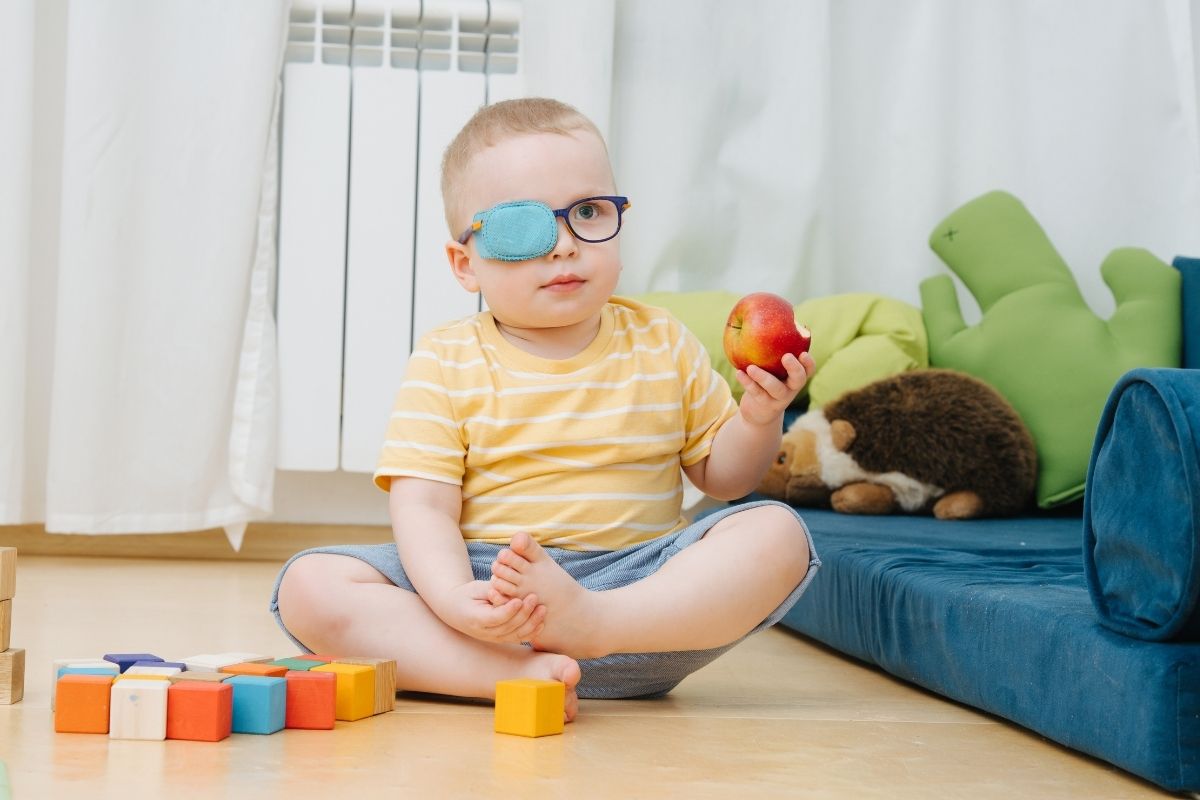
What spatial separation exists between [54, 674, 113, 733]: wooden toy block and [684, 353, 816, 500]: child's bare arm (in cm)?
53

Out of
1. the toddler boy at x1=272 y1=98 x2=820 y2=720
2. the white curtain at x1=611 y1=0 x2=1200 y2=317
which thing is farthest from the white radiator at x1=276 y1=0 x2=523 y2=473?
the toddler boy at x1=272 y1=98 x2=820 y2=720

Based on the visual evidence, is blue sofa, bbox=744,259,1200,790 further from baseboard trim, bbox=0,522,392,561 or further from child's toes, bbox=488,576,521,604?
baseboard trim, bbox=0,522,392,561

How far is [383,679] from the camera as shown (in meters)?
1.02

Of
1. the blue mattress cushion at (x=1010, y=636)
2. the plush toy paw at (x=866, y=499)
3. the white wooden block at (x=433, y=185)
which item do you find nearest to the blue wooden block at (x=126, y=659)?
the blue mattress cushion at (x=1010, y=636)

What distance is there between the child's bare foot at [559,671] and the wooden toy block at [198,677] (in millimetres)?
224

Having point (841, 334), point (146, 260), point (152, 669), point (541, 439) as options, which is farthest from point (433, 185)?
point (152, 669)

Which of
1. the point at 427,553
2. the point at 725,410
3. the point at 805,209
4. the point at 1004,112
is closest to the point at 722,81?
the point at 805,209

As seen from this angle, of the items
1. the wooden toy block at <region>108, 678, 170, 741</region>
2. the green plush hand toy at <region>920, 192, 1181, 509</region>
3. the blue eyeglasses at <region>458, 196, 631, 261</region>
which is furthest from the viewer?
the green plush hand toy at <region>920, 192, 1181, 509</region>

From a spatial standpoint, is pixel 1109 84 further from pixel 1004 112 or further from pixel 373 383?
pixel 373 383

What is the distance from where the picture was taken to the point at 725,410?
47.9 inches

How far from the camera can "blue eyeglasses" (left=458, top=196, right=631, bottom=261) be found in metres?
1.11

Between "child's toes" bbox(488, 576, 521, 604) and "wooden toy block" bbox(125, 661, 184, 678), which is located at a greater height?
"child's toes" bbox(488, 576, 521, 604)

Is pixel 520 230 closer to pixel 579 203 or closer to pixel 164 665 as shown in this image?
pixel 579 203

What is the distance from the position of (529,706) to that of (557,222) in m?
0.41
